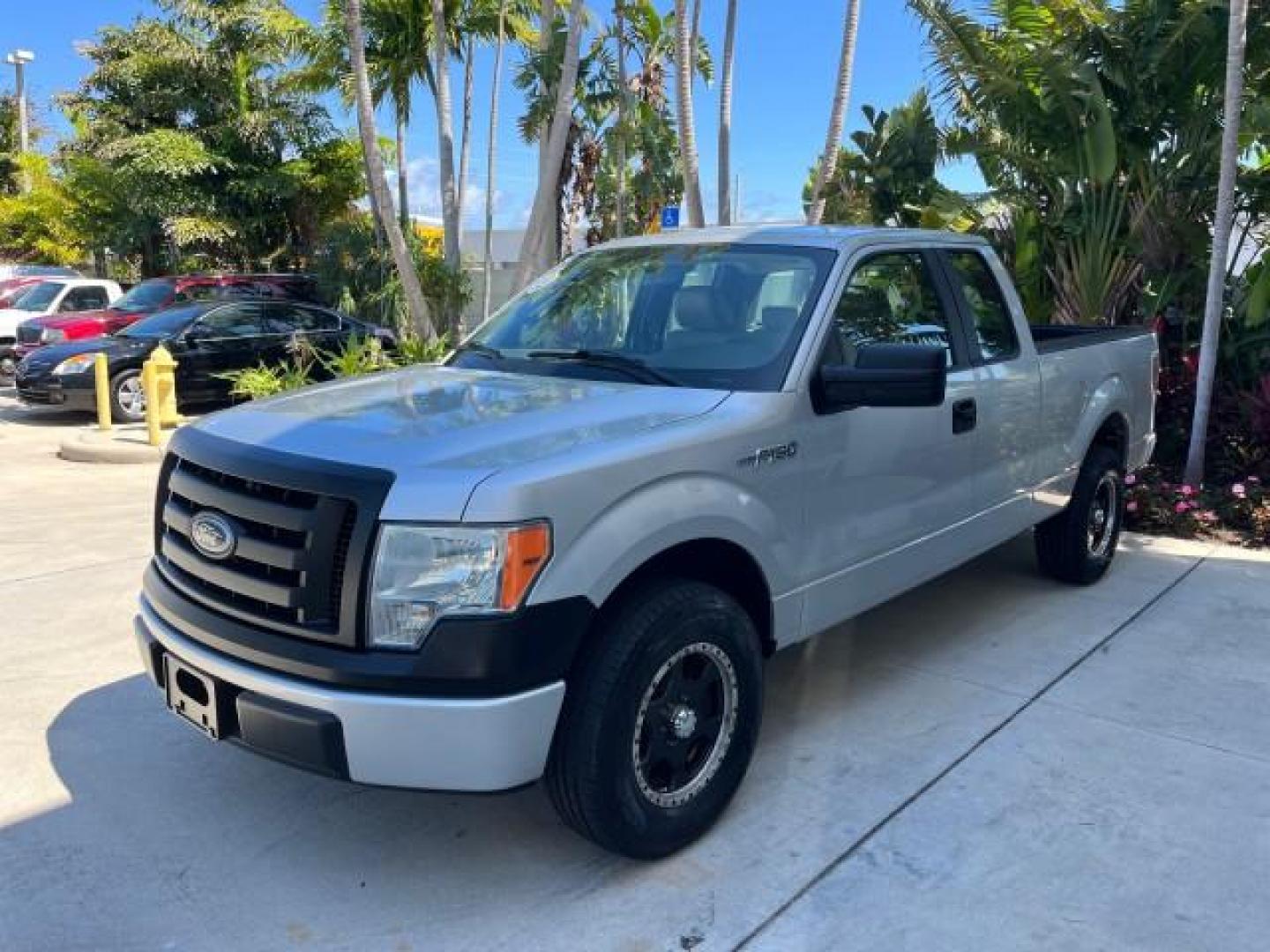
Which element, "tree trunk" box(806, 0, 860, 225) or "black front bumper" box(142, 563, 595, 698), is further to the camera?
"tree trunk" box(806, 0, 860, 225)

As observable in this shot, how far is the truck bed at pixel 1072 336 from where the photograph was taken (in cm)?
536

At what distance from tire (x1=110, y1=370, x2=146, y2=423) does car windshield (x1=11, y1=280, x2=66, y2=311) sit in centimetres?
621

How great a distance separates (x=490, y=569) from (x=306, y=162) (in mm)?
21973

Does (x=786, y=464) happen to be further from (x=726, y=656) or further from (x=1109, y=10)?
(x=1109, y=10)

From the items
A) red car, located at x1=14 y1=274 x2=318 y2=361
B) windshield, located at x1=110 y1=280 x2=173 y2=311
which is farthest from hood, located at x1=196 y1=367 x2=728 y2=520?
windshield, located at x1=110 y1=280 x2=173 y2=311

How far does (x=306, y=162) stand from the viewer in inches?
885

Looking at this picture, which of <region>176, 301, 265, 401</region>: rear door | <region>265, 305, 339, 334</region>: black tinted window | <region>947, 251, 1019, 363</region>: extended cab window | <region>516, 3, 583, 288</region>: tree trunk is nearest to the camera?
<region>947, 251, 1019, 363</region>: extended cab window

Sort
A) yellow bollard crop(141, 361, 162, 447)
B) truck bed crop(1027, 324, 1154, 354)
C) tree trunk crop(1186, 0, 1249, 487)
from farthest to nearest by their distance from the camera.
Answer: yellow bollard crop(141, 361, 162, 447), tree trunk crop(1186, 0, 1249, 487), truck bed crop(1027, 324, 1154, 354)

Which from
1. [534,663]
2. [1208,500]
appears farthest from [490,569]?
[1208,500]

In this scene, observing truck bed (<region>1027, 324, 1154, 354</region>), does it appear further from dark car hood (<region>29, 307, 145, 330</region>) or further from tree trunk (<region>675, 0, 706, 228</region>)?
dark car hood (<region>29, 307, 145, 330</region>)

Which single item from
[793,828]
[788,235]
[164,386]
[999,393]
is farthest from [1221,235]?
[164,386]

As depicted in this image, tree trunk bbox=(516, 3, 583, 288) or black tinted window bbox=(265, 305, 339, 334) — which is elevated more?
tree trunk bbox=(516, 3, 583, 288)

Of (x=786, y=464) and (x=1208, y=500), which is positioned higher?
(x=786, y=464)

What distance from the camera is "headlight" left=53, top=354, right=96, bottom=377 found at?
12.2m
